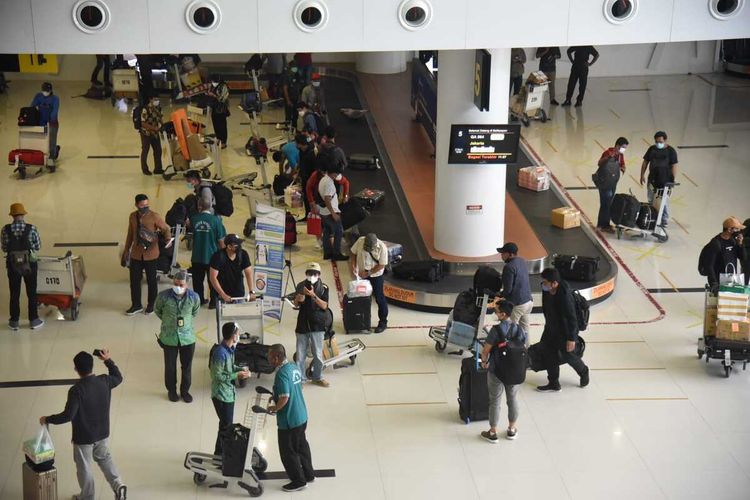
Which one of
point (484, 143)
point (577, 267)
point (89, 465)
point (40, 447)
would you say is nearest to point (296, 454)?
point (89, 465)

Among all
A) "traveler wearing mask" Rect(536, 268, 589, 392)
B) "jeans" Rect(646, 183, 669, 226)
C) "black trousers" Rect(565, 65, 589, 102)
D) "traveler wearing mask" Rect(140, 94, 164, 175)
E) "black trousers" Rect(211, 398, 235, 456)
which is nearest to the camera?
"black trousers" Rect(211, 398, 235, 456)

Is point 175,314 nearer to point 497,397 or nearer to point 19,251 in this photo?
point 19,251

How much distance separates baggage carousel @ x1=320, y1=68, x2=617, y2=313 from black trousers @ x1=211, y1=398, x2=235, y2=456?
414 cm

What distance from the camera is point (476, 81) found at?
13930 mm

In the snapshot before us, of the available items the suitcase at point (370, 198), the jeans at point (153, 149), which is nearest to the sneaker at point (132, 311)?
the suitcase at point (370, 198)

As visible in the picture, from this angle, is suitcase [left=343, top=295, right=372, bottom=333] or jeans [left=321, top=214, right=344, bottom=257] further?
jeans [left=321, top=214, right=344, bottom=257]

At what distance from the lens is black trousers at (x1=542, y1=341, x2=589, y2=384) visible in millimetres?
11991

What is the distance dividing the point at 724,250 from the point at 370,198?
18.7 feet

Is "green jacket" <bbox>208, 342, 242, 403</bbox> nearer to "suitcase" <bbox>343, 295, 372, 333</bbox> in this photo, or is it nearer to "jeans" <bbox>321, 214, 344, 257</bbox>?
"suitcase" <bbox>343, 295, 372, 333</bbox>

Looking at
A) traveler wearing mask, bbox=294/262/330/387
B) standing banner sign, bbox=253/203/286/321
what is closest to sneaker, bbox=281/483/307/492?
traveler wearing mask, bbox=294/262/330/387

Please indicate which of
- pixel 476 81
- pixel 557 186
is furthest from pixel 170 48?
pixel 557 186

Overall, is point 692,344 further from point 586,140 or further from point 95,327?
point 586,140

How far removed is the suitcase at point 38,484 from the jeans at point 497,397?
4090 mm

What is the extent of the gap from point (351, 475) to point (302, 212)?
24.0 ft
